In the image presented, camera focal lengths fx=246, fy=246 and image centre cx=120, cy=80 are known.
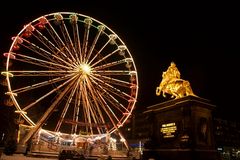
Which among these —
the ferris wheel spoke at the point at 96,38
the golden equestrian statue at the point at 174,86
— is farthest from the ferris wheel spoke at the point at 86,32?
the golden equestrian statue at the point at 174,86

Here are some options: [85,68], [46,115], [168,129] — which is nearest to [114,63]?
[85,68]

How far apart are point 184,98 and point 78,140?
19.4 m

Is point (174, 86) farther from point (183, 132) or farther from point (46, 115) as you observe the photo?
point (46, 115)

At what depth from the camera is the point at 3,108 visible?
4000 cm

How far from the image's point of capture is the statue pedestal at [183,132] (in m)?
17.8

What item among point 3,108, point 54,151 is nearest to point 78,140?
point 54,151

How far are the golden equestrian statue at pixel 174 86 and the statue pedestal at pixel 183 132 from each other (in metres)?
1.14

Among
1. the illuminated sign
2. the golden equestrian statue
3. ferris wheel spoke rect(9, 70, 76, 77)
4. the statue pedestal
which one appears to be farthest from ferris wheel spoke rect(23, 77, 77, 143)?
the illuminated sign

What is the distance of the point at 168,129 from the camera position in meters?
20.1

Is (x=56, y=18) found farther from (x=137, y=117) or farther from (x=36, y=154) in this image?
(x=137, y=117)

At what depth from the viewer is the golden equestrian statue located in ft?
68.8

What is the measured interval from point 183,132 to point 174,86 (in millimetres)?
4806

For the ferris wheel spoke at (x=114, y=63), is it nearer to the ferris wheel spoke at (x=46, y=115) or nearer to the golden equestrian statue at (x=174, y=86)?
the ferris wheel spoke at (x=46, y=115)

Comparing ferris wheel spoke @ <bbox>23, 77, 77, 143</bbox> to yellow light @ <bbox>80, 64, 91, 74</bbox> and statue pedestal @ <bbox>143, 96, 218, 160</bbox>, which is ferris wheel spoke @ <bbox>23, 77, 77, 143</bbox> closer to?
yellow light @ <bbox>80, 64, 91, 74</bbox>
